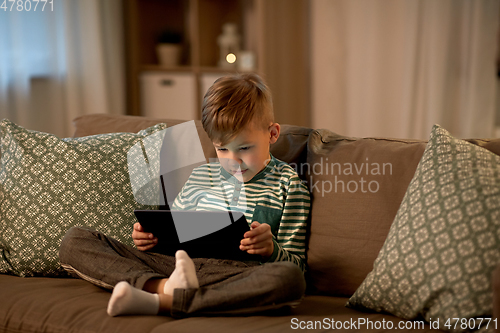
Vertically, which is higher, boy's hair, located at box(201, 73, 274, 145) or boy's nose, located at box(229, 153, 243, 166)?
boy's hair, located at box(201, 73, 274, 145)

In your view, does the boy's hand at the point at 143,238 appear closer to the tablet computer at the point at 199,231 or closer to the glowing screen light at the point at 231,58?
the tablet computer at the point at 199,231

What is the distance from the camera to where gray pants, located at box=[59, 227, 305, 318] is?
3.15 feet

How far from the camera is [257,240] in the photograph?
108cm

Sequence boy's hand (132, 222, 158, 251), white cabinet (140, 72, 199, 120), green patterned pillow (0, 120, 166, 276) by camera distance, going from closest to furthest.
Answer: boy's hand (132, 222, 158, 251) → green patterned pillow (0, 120, 166, 276) → white cabinet (140, 72, 199, 120)

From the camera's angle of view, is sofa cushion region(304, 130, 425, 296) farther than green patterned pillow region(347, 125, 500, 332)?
Yes

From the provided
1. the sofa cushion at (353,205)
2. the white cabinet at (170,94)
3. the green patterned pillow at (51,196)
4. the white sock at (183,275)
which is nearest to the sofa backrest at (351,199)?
the sofa cushion at (353,205)

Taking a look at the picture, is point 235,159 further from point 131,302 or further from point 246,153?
point 131,302

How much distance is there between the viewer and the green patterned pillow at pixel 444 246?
0.87m

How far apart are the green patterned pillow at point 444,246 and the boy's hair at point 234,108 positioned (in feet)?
1.41

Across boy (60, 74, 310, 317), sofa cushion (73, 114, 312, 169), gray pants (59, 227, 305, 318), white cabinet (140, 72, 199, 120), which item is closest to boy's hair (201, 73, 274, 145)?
boy (60, 74, 310, 317)

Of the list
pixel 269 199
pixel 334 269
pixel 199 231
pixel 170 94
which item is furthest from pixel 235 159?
pixel 170 94

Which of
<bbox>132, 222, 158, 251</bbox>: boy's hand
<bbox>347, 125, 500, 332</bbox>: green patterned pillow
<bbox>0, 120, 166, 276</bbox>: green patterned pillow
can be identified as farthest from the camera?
<bbox>0, 120, 166, 276</bbox>: green patterned pillow

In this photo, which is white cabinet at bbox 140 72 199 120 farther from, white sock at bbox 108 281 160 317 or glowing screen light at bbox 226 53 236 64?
white sock at bbox 108 281 160 317

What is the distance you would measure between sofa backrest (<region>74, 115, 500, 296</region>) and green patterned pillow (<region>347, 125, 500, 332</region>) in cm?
12
